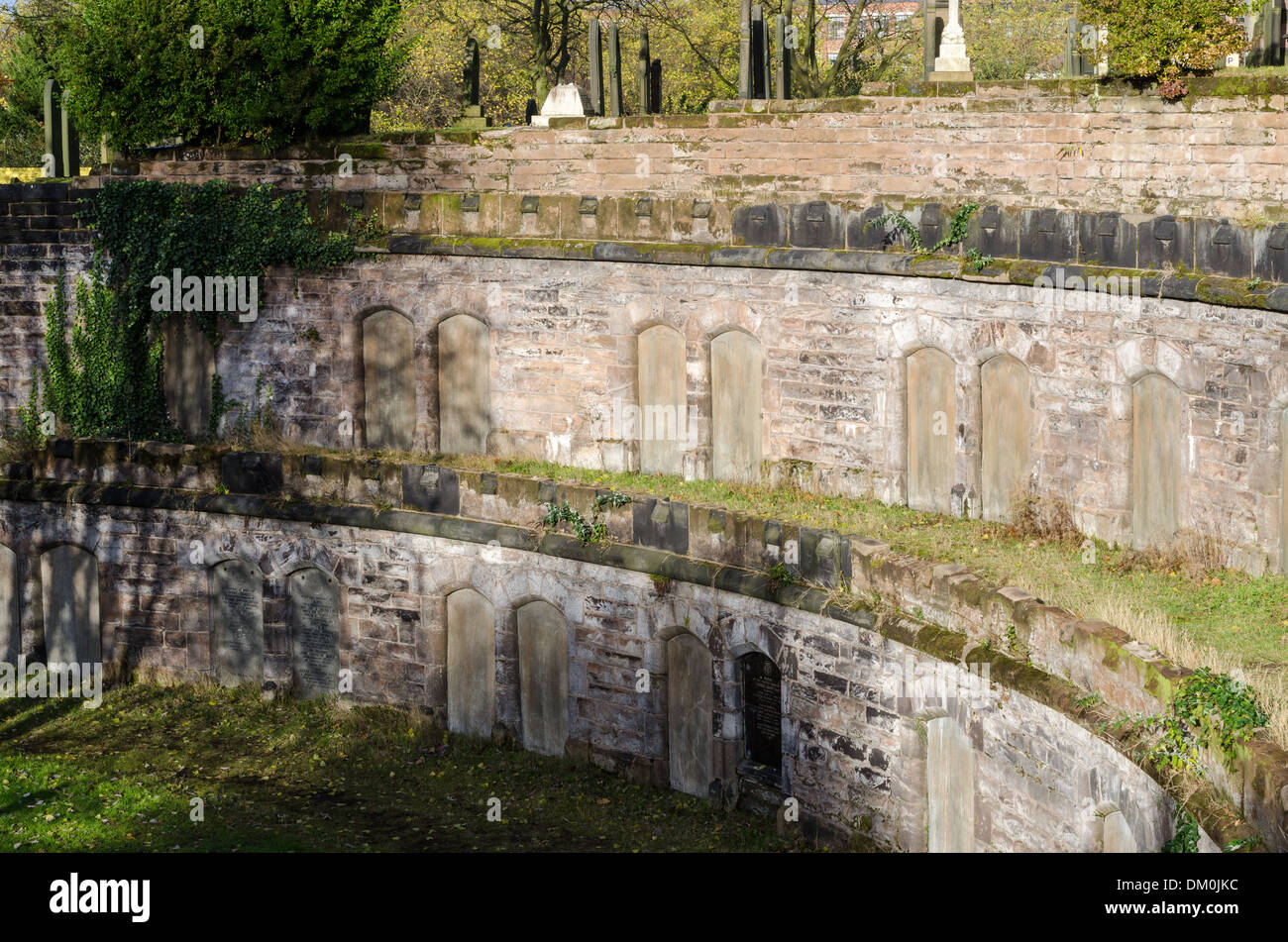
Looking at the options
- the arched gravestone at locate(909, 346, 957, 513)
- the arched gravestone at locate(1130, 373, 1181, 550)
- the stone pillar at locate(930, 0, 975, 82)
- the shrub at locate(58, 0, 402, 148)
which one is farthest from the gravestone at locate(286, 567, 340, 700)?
the arched gravestone at locate(1130, 373, 1181, 550)

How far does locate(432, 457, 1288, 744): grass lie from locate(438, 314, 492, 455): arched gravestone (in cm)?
112

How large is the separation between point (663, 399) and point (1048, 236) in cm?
549

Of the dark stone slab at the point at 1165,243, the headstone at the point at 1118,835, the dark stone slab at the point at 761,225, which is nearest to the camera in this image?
the headstone at the point at 1118,835

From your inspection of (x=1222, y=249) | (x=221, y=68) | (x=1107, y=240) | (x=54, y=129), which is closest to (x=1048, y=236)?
(x=1107, y=240)

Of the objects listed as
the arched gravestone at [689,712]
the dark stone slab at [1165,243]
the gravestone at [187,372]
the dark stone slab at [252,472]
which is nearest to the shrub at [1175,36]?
the dark stone slab at [1165,243]

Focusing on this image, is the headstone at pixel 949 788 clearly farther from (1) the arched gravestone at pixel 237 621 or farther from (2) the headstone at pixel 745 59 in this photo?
(2) the headstone at pixel 745 59

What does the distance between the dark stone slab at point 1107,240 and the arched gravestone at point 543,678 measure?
7.24 m

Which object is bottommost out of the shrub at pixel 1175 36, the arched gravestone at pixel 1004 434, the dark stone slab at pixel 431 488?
the dark stone slab at pixel 431 488

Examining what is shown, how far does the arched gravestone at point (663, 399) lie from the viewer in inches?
854

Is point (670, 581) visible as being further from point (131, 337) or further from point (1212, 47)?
point (131, 337)

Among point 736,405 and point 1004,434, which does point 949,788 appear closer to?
point 1004,434

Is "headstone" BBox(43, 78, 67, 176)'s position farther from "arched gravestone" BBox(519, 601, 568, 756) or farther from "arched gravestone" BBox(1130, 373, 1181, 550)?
"arched gravestone" BBox(1130, 373, 1181, 550)

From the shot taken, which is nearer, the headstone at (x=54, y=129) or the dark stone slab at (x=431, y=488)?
the dark stone slab at (x=431, y=488)

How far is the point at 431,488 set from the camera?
70.4ft
